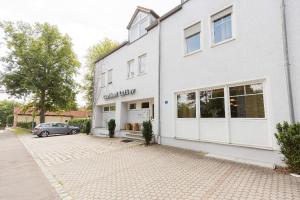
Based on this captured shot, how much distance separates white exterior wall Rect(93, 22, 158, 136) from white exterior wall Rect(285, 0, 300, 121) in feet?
25.0

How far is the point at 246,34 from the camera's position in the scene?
8.41 meters

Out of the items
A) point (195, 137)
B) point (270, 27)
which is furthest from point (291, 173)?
point (270, 27)

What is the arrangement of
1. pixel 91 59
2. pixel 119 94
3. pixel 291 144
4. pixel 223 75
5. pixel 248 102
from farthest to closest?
pixel 91 59 < pixel 119 94 < pixel 223 75 < pixel 248 102 < pixel 291 144

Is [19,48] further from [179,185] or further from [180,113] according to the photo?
[179,185]

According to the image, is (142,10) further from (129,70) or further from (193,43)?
(193,43)

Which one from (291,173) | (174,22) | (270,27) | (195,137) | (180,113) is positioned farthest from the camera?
(174,22)

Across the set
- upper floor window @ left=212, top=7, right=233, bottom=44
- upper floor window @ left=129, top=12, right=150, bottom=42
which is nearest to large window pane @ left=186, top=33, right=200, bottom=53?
upper floor window @ left=212, top=7, right=233, bottom=44

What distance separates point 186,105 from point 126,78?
724 centimetres

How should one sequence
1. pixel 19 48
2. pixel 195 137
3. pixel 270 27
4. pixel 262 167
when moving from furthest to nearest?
1. pixel 19 48
2. pixel 195 137
3. pixel 270 27
4. pixel 262 167

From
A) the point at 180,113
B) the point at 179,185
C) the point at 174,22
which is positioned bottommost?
the point at 179,185

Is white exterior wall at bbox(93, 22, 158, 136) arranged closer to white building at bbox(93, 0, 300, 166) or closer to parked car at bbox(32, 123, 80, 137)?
white building at bbox(93, 0, 300, 166)

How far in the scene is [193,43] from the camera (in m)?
11.0

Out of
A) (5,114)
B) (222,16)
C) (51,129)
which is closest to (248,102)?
(222,16)

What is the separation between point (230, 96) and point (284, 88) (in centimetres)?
213
